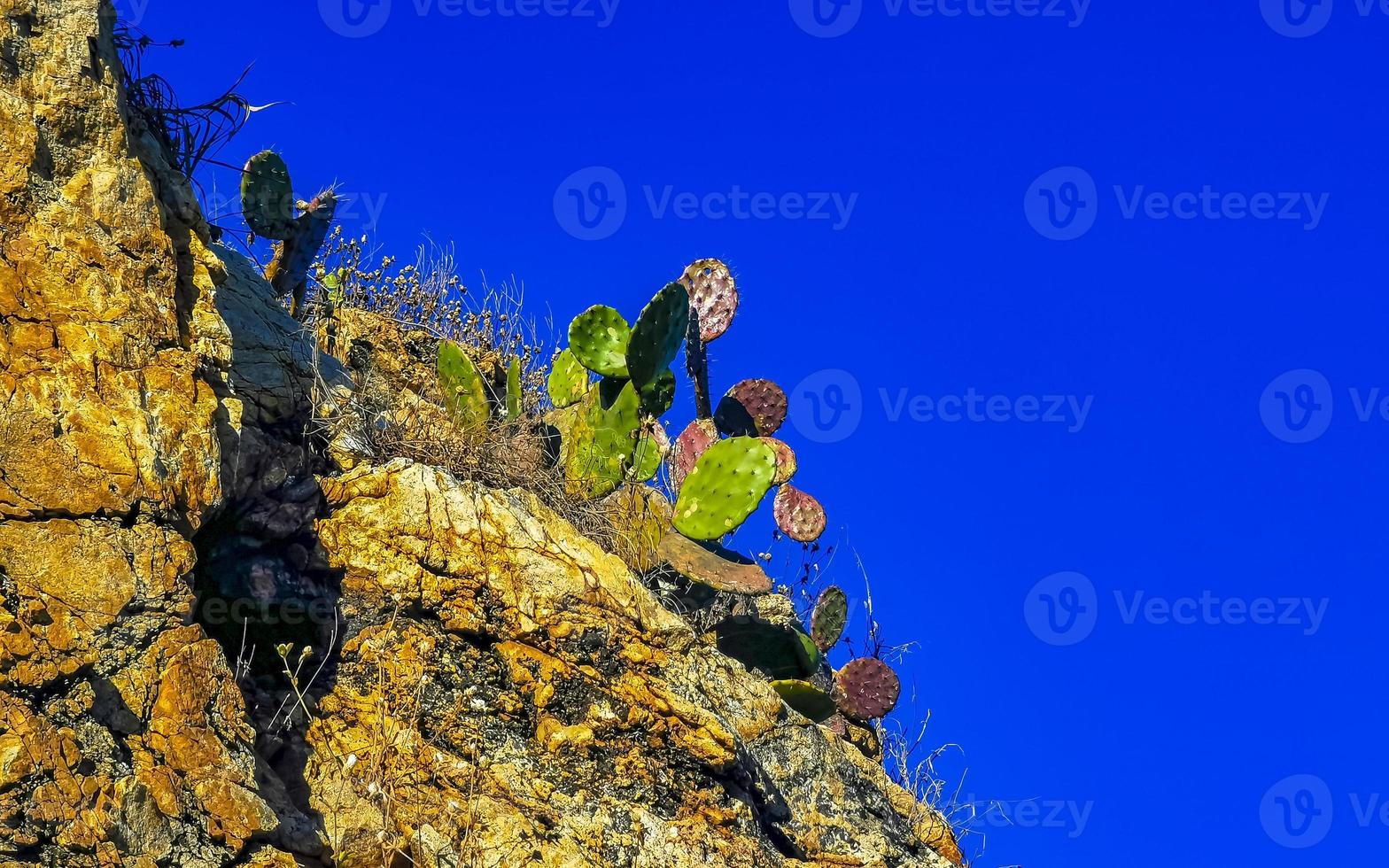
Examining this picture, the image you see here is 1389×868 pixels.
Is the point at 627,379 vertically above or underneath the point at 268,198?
above

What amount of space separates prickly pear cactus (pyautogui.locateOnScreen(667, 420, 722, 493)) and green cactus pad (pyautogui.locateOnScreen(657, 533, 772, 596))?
1045mm

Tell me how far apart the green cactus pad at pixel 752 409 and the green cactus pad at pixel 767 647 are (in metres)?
1.87

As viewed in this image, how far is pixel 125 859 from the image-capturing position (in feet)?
10.6

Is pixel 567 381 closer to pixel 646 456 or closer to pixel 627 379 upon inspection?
pixel 627 379

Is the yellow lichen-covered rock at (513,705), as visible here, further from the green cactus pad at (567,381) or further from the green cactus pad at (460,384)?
the green cactus pad at (567,381)

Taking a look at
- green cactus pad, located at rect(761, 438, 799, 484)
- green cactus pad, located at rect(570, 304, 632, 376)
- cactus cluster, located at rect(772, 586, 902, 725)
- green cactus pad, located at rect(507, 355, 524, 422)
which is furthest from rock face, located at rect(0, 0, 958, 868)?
green cactus pad, located at rect(761, 438, 799, 484)

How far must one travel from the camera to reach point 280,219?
6113 mm

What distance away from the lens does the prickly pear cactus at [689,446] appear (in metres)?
7.28

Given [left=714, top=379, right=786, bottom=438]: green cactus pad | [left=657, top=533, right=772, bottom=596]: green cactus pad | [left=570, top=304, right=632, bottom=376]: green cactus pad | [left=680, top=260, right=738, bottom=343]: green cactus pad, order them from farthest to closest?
[left=714, top=379, right=786, bottom=438]: green cactus pad < [left=680, top=260, right=738, bottom=343]: green cactus pad < [left=570, top=304, right=632, bottom=376]: green cactus pad < [left=657, top=533, right=772, bottom=596]: green cactus pad

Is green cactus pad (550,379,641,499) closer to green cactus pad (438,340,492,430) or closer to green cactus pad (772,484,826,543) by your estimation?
green cactus pad (438,340,492,430)

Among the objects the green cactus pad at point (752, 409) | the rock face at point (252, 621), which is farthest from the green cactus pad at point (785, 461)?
the rock face at point (252, 621)

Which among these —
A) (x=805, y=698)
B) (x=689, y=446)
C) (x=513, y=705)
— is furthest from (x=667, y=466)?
(x=513, y=705)

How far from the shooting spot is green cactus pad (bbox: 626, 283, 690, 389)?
6.23m

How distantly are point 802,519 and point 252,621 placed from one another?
14.5 ft
